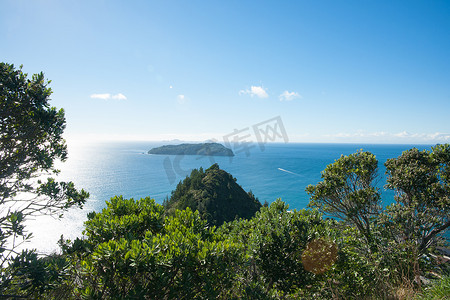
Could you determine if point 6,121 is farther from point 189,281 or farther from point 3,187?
point 189,281

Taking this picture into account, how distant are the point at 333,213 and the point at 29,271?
33.6 feet

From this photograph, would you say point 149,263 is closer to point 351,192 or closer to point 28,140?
point 28,140

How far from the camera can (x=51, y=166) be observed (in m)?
7.30

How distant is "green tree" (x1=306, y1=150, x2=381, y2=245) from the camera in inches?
322

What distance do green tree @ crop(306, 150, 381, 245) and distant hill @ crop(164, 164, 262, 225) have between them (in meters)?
45.1

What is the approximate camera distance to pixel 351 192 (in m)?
8.70

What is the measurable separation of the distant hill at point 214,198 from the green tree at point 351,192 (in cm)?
4511

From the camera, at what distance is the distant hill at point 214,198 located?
54719 mm

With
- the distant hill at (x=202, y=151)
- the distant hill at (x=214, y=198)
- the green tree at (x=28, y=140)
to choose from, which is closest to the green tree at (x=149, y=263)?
the green tree at (x=28, y=140)

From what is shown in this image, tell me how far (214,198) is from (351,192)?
51746mm

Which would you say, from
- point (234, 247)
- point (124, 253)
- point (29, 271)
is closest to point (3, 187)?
point (29, 271)

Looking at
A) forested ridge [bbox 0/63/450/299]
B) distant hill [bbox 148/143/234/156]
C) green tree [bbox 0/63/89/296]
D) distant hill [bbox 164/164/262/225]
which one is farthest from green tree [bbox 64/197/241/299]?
distant hill [bbox 148/143/234/156]

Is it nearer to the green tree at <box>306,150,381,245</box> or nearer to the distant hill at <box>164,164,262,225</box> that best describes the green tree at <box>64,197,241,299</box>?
the green tree at <box>306,150,381,245</box>

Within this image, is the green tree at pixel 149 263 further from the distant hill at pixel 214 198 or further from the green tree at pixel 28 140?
the distant hill at pixel 214 198
